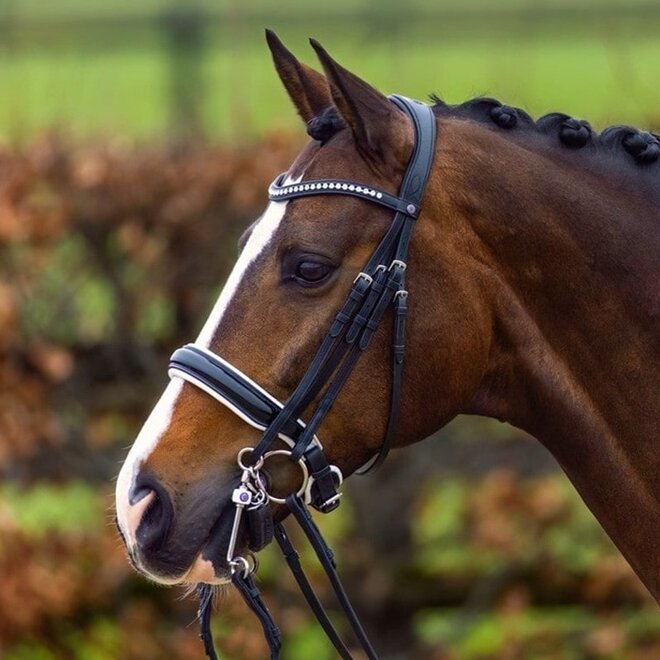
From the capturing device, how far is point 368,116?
9.27 ft

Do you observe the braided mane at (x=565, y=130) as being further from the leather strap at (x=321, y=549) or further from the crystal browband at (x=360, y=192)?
the leather strap at (x=321, y=549)

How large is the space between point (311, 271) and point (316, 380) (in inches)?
8.9

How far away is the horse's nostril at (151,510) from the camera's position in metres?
2.69

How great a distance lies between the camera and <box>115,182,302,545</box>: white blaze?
271cm

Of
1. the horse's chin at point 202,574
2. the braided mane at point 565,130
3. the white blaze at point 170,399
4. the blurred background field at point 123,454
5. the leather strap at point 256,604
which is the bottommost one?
the blurred background field at point 123,454

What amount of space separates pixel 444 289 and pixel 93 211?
2971mm

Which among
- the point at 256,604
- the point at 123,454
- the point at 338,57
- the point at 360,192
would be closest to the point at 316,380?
the point at 360,192

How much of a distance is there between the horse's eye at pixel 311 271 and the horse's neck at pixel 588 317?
35 centimetres

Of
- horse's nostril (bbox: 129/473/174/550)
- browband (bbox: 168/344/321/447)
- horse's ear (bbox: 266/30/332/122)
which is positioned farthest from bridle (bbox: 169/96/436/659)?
horse's ear (bbox: 266/30/332/122)

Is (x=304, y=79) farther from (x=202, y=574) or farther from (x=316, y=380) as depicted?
(x=202, y=574)

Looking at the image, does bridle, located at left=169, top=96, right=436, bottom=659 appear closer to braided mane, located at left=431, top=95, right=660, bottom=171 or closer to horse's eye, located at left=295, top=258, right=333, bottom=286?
horse's eye, located at left=295, top=258, right=333, bottom=286

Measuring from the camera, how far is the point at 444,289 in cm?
285

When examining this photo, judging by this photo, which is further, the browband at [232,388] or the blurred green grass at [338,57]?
the blurred green grass at [338,57]

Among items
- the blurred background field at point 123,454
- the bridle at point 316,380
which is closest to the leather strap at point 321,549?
the bridle at point 316,380
